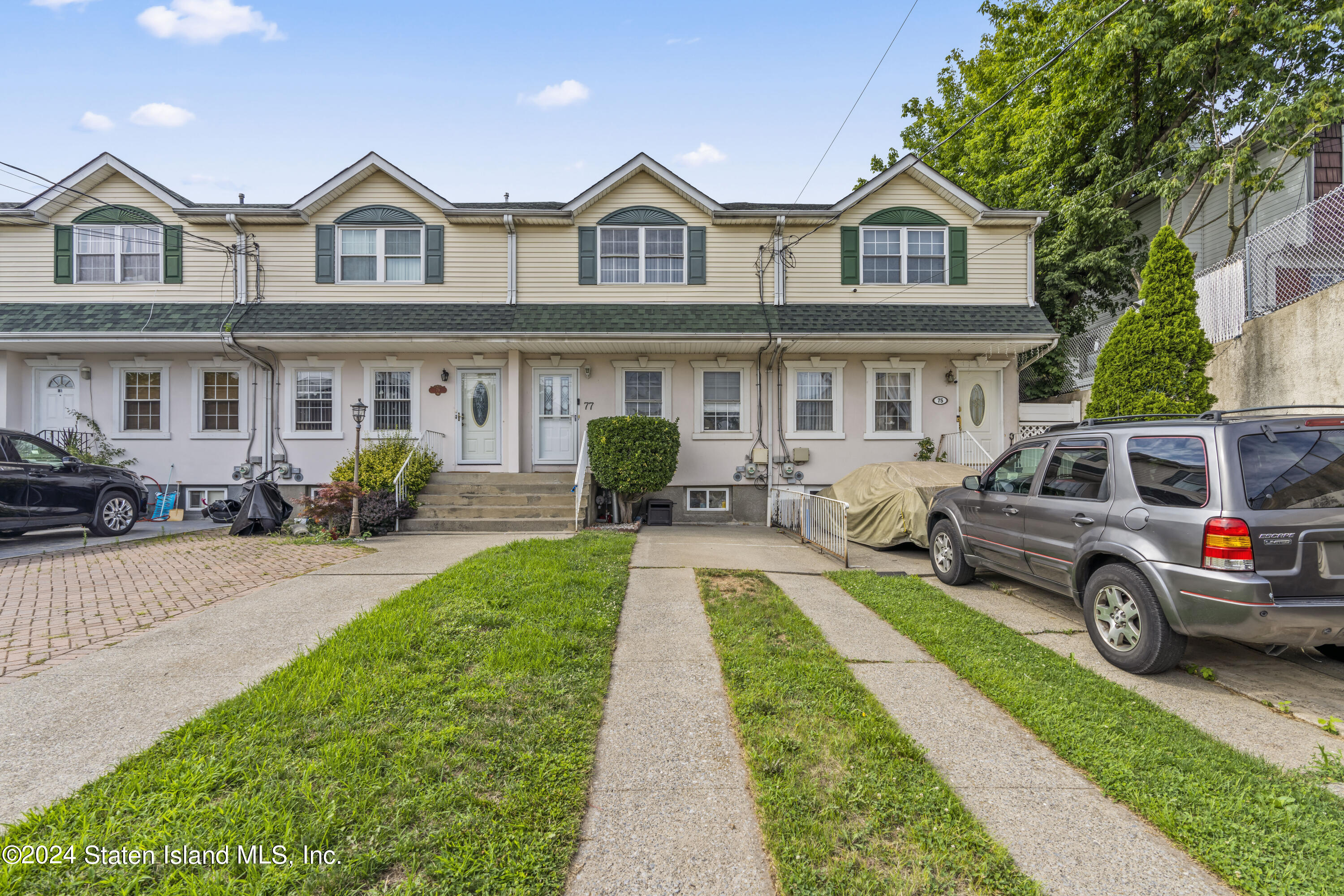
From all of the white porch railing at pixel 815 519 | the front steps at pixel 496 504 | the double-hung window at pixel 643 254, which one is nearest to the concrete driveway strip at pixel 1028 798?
the white porch railing at pixel 815 519

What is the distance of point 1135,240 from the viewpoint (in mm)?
15344

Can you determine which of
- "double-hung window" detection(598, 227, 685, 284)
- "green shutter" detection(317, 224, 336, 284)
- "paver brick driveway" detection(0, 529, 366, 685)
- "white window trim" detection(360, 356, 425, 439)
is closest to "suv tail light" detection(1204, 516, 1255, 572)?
"paver brick driveway" detection(0, 529, 366, 685)

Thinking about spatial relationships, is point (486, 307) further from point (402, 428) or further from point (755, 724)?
point (755, 724)

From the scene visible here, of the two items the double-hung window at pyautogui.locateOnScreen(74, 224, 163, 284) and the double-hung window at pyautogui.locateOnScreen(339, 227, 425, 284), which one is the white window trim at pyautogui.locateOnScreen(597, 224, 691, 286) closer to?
the double-hung window at pyautogui.locateOnScreen(339, 227, 425, 284)

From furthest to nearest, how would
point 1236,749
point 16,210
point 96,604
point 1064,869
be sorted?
1. point 16,210
2. point 96,604
3. point 1236,749
4. point 1064,869

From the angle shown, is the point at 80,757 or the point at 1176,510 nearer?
the point at 80,757

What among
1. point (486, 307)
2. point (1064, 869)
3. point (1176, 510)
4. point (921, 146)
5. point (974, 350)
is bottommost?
point (1064, 869)

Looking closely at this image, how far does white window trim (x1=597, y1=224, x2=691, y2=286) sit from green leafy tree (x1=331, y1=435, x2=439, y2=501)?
17.1 ft

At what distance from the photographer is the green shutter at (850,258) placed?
12344mm

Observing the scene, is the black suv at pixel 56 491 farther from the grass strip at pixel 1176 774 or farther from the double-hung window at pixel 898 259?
the double-hung window at pixel 898 259

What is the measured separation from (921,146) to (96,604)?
24.5 metres

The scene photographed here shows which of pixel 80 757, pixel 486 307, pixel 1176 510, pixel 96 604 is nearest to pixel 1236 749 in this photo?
pixel 1176 510

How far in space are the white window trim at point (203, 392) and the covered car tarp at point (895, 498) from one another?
487 inches

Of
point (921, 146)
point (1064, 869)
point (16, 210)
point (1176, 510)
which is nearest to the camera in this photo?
point (1064, 869)
